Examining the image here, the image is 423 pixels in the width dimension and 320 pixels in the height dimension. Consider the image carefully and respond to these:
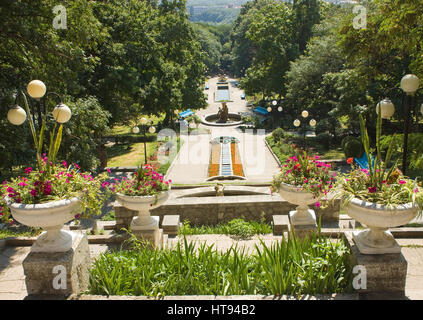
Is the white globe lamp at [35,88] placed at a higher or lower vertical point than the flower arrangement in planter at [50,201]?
higher

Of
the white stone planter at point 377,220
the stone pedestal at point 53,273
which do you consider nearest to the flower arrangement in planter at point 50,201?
the stone pedestal at point 53,273

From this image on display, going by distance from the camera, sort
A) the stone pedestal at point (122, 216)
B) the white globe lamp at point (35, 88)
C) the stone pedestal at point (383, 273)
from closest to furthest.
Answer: the stone pedestal at point (383, 273), the white globe lamp at point (35, 88), the stone pedestal at point (122, 216)

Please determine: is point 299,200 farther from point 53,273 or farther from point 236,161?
point 236,161

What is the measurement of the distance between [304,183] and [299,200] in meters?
0.31

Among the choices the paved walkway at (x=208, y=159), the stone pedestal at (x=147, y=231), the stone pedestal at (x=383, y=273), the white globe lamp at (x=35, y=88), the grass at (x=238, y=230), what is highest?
the white globe lamp at (x=35, y=88)

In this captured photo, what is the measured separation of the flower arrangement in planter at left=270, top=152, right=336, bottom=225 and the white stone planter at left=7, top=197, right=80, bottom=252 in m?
3.29

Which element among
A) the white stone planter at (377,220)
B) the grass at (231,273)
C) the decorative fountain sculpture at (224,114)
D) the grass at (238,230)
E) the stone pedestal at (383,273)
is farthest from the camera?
the decorative fountain sculpture at (224,114)

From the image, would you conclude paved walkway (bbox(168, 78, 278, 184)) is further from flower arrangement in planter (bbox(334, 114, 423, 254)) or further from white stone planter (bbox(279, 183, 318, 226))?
flower arrangement in planter (bbox(334, 114, 423, 254))

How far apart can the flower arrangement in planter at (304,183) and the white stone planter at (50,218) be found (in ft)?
10.8

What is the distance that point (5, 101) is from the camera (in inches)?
396

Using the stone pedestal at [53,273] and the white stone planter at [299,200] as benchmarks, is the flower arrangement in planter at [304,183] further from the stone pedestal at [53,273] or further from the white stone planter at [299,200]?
the stone pedestal at [53,273]

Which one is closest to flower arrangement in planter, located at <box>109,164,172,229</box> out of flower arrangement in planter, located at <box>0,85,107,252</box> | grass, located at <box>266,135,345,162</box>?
flower arrangement in planter, located at <box>0,85,107,252</box>

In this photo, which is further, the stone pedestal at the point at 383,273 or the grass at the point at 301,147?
the grass at the point at 301,147

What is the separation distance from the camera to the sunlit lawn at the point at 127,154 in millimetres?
22547
